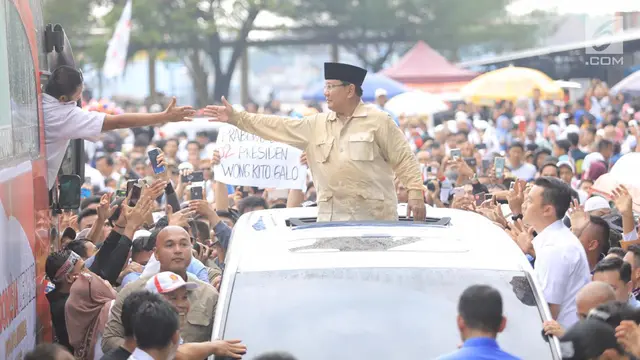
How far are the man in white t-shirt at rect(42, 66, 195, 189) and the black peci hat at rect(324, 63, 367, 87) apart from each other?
114 centimetres

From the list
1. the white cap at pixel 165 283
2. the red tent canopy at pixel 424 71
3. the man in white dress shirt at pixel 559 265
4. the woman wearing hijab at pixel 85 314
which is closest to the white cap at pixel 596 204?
the man in white dress shirt at pixel 559 265

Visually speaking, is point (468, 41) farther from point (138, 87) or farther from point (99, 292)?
point (138, 87)

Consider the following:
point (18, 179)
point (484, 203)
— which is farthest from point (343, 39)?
point (18, 179)

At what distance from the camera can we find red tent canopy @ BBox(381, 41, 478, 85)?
137 feet

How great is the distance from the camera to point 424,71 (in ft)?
138

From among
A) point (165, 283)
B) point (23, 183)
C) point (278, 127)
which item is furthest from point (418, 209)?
point (23, 183)

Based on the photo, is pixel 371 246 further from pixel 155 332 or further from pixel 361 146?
pixel 361 146

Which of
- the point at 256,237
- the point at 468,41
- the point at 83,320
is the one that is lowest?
the point at 83,320

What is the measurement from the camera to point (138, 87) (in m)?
137

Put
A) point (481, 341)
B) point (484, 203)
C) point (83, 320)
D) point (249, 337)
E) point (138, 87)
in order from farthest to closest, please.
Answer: point (138, 87) → point (484, 203) → point (83, 320) → point (249, 337) → point (481, 341)

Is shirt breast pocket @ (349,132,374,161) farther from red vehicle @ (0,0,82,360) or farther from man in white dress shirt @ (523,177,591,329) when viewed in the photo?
red vehicle @ (0,0,82,360)

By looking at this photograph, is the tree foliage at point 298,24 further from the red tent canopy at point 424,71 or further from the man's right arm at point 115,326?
the man's right arm at point 115,326

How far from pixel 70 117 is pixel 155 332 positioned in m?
2.68

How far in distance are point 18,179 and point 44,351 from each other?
1.28m
